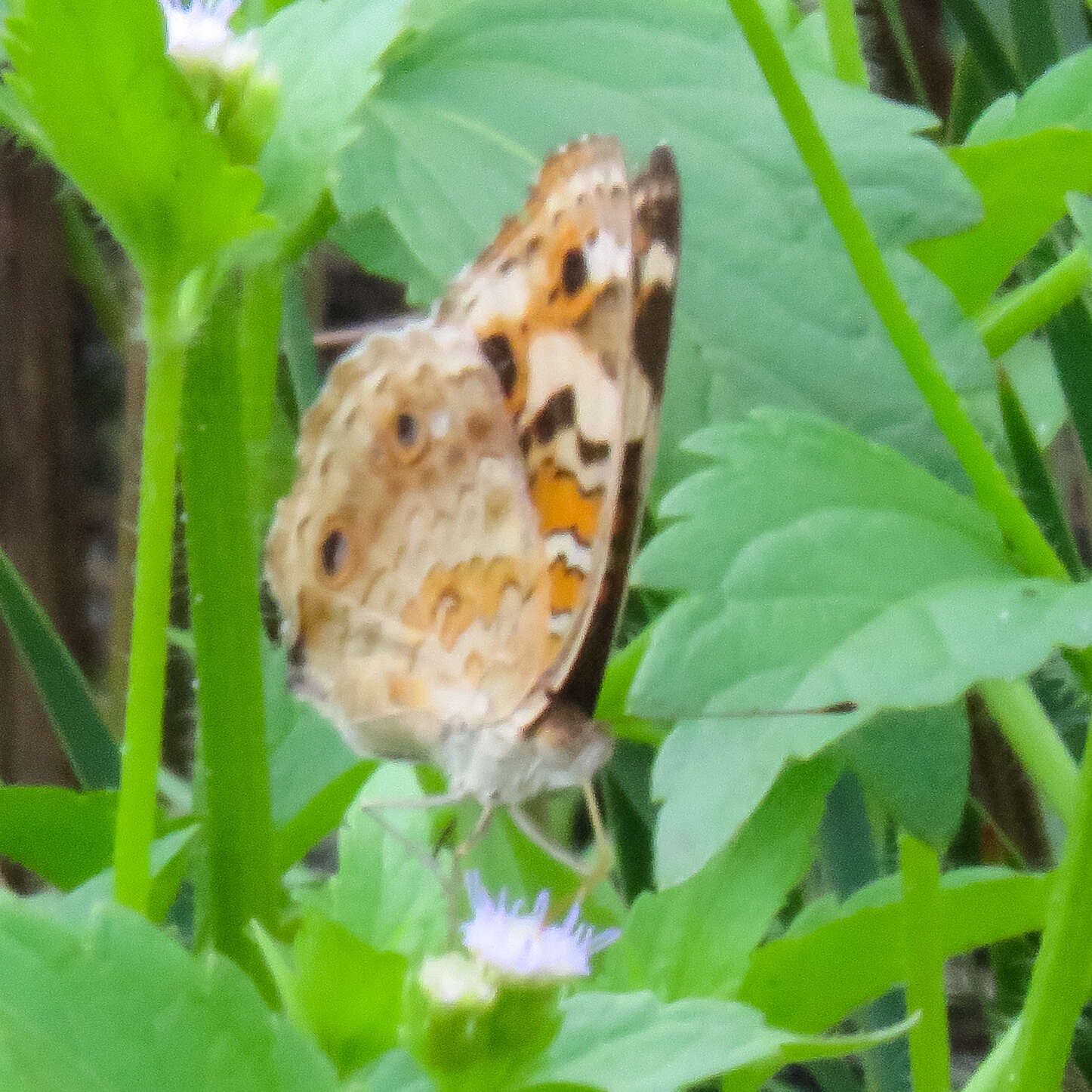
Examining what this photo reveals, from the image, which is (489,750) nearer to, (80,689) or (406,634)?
(406,634)

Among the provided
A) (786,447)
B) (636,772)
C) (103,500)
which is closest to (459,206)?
(786,447)

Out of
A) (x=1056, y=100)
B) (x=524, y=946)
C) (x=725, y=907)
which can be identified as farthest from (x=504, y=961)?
(x=1056, y=100)

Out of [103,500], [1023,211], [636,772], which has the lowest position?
[103,500]

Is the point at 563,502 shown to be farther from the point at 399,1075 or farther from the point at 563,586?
the point at 399,1075

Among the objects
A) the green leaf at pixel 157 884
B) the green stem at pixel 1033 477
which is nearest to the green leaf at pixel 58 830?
the green leaf at pixel 157 884

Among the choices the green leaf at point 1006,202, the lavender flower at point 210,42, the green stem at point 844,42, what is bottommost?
the green leaf at point 1006,202

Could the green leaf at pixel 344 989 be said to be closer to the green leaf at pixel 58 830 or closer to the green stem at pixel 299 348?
the green leaf at pixel 58 830

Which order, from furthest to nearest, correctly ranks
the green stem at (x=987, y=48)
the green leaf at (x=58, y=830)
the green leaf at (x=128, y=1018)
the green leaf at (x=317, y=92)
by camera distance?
the green stem at (x=987, y=48)
the green leaf at (x=58, y=830)
the green leaf at (x=317, y=92)
the green leaf at (x=128, y=1018)
